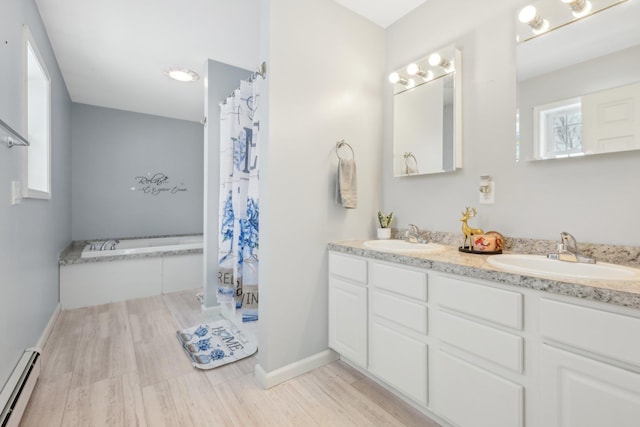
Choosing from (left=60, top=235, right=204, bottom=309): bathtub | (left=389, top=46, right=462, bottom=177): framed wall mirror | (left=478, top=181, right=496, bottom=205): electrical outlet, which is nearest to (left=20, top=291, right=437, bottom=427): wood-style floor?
(left=60, top=235, right=204, bottom=309): bathtub

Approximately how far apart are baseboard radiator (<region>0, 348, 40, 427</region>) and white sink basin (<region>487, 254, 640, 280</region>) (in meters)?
2.19

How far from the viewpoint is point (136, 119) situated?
438cm

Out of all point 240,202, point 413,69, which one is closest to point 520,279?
point 413,69

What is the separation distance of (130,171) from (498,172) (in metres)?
4.74

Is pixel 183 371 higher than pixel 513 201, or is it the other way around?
pixel 513 201

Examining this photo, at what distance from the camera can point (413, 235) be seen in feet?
6.37

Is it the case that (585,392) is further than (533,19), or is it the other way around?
(533,19)

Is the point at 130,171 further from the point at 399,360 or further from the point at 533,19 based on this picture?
the point at 533,19

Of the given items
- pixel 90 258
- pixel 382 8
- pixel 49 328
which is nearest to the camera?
pixel 382 8

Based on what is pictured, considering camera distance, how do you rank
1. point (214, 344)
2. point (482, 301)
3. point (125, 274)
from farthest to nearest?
1. point (125, 274)
2. point (214, 344)
3. point (482, 301)

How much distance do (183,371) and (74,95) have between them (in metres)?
3.89

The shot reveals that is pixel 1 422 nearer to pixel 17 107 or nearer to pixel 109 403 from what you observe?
pixel 109 403

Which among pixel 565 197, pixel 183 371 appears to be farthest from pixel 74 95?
pixel 565 197

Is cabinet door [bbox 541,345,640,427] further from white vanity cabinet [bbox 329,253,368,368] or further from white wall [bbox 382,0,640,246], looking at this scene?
white vanity cabinet [bbox 329,253,368,368]
